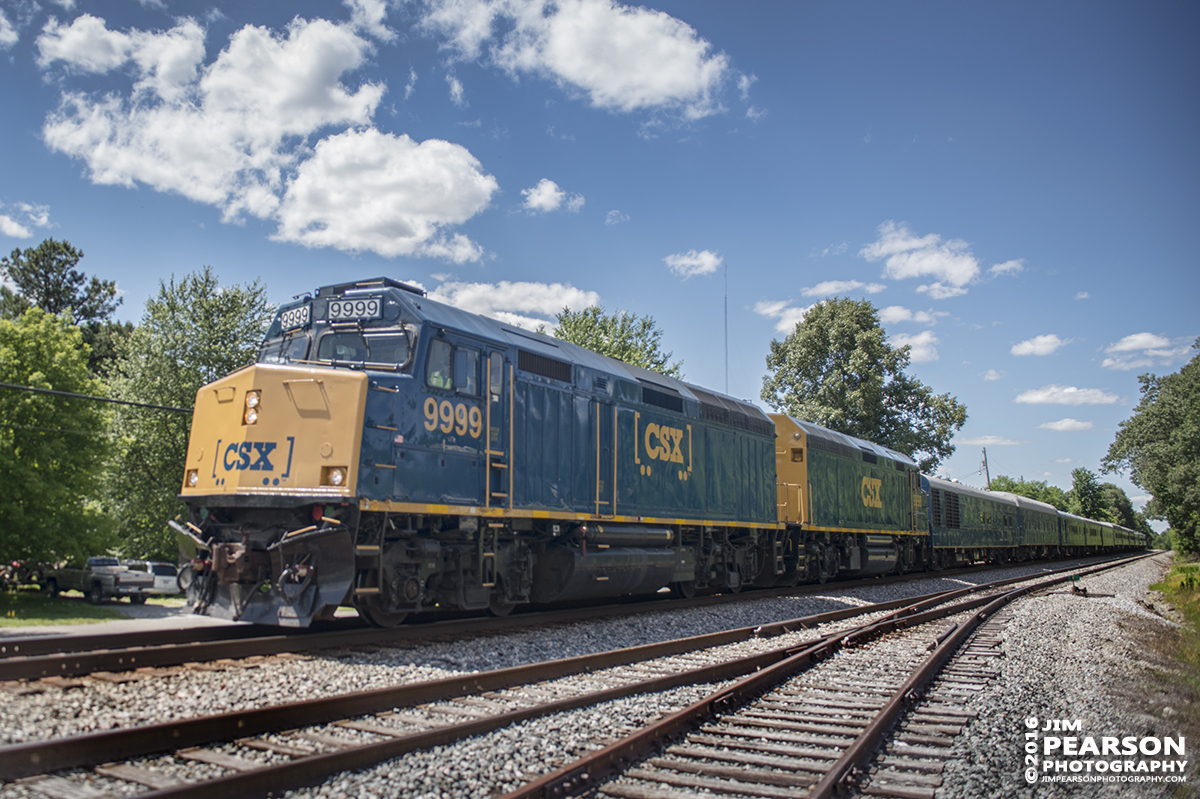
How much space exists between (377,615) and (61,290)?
5355 cm

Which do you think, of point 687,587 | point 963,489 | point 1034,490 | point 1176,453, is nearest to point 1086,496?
point 1034,490

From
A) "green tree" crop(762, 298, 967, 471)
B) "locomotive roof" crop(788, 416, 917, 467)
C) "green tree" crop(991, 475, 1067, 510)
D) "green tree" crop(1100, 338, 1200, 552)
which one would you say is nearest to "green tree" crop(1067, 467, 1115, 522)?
"green tree" crop(991, 475, 1067, 510)

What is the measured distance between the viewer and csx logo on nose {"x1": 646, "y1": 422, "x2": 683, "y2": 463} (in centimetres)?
1327

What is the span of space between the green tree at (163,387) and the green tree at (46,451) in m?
3.56

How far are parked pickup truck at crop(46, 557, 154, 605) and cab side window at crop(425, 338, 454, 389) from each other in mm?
19949

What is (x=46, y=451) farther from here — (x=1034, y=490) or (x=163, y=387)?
(x=1034, y=490)

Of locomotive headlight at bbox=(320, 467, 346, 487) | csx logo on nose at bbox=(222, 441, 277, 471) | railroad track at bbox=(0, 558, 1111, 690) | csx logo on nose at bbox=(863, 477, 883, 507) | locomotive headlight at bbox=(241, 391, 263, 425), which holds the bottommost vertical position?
railroad track at bbox=(0, 558, 1111, 690)

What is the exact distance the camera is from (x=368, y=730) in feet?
16.0

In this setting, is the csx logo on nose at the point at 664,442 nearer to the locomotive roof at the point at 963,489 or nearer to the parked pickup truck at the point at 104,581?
the locomotive roof at the point at 963,489

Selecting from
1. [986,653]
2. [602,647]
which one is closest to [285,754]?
[602,647]

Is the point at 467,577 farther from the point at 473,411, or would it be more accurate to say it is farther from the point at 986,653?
the point at 986,653

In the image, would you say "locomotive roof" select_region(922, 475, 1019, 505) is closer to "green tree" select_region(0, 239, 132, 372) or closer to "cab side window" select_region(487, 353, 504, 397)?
"cab side window" select_region(487, 353, 504, 397)

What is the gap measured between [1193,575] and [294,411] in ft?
91.5

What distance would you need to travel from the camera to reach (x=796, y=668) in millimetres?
7578
